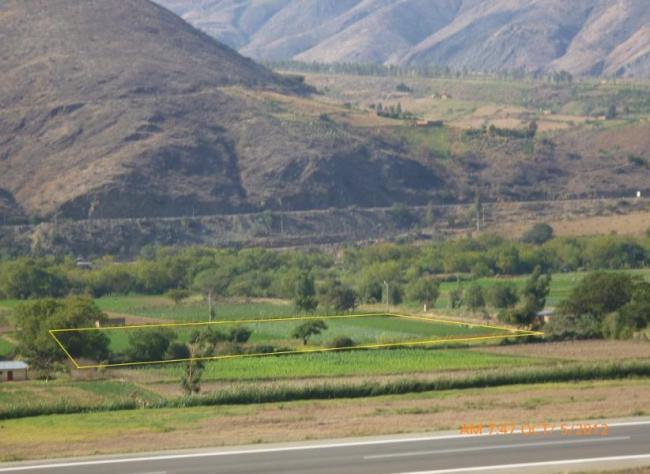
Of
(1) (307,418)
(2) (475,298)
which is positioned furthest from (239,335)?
(1) (307,418)

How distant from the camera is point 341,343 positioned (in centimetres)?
5175

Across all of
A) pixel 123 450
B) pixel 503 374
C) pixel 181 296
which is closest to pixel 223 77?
pixel 181 296

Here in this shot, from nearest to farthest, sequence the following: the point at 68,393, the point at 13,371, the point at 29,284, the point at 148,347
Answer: the point at 68,393 → the point at 13,371 → the point at 148,347 → the point at 29,284

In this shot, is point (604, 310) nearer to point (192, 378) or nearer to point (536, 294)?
point (536, 294)

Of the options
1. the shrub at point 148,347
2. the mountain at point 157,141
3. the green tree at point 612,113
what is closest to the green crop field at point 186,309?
the shrub at point 148,347

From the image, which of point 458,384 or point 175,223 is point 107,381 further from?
point 175,223

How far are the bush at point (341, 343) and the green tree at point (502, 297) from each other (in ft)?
44.0

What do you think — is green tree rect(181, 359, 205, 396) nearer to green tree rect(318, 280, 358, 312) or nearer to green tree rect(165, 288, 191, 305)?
green tree rect(318, 280, 358, 312)

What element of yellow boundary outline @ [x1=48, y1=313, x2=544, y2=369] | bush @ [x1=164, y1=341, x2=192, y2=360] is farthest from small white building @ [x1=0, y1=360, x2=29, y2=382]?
bush @ [x1=164, y1=341, x2=192, y2=360]

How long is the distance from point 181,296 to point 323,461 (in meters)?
46.8

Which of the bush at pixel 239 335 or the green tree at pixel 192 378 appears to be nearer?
the green tree at pixel 192 378

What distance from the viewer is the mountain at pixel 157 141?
111 metres

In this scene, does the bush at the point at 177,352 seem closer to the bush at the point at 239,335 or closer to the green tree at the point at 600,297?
the bush at the point at 239,335

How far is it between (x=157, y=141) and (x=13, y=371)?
75624 millimetres
